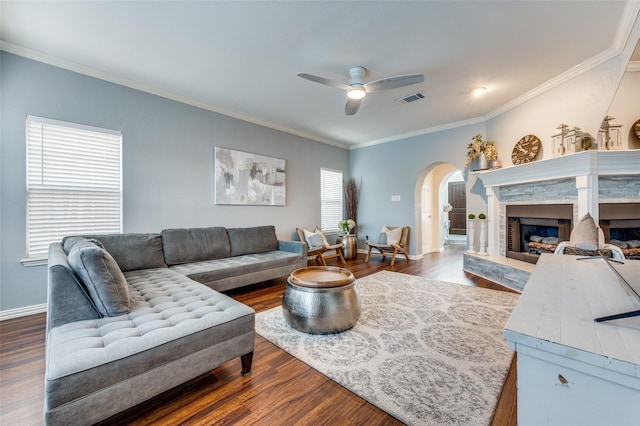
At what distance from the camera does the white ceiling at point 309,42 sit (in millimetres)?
2182

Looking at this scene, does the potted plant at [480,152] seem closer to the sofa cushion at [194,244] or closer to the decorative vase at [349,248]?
the decorative vase at [349,248]

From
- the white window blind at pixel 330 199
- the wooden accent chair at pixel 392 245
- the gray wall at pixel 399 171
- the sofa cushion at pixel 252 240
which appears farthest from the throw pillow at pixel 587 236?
the white window blind at pixel 330 199

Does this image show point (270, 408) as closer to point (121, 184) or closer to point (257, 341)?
point (257, 341)

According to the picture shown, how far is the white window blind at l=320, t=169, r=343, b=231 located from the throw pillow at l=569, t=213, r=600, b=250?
461 cm

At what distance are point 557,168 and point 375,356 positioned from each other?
3365 mm

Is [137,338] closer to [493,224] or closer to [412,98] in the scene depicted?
[412,98]

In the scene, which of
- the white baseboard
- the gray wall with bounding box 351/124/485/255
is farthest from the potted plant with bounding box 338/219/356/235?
the white baseboard

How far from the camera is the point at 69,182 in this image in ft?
9.84

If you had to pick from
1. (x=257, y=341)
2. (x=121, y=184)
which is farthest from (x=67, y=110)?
(x=257, y=341)

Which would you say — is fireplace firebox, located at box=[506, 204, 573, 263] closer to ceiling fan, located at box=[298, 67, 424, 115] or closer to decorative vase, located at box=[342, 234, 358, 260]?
ceiling fan, located at box=[298, 67, 424, 115]

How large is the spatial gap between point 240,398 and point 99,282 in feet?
3.84

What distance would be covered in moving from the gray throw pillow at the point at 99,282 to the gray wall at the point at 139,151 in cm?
187

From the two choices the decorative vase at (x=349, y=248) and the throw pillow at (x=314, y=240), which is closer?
the throw pillow at (x=314, y=240)

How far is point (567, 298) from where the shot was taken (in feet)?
3.04
